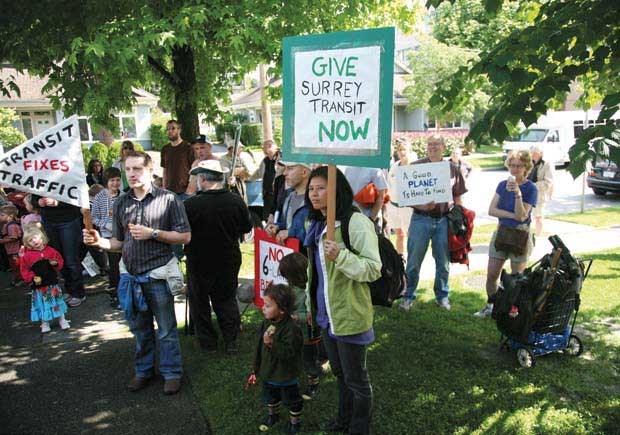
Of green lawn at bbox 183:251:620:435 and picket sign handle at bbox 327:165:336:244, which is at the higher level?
picket sign handle at bbox 327:165:336:244

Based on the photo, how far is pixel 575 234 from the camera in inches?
403

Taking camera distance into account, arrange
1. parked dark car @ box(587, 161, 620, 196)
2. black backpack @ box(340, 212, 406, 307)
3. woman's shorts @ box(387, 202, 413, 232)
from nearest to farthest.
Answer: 1. black backpack @ box(340, 212, 406, 307)
2. woman's shorts @ box(387, 202, 413, 232)
3. parked dark car @ box(587, 161, 620, 196)

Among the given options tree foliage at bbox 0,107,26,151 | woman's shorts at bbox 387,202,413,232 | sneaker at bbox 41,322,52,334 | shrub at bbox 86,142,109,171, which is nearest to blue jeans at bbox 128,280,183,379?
sneaker at bbox 41,322,52,334

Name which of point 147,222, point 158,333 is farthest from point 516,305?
point 147,222

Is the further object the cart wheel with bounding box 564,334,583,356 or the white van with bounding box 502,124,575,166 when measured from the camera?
the white van with bounding box 502,124,575,166

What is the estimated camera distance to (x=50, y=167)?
3.87 meters

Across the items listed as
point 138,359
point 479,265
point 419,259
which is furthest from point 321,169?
point 479,265

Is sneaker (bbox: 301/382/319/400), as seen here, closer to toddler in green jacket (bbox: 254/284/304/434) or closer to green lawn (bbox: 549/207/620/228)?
toddler in green jacket (bbox: 254/284/304/434)

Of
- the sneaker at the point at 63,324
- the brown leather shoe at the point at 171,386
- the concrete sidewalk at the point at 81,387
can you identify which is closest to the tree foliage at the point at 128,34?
the sneaker at the point at 63,324

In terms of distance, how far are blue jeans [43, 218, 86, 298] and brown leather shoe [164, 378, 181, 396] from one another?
2.97 m

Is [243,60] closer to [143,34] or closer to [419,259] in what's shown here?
[143,34]

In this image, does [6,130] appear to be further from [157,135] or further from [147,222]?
[147,222]

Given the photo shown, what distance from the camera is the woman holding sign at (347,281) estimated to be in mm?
3078

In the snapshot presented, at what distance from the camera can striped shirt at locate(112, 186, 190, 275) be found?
4.23 meters
